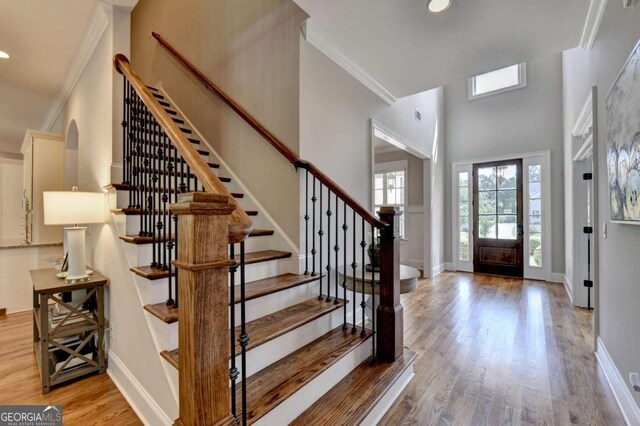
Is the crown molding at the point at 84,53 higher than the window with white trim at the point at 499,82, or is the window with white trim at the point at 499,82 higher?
the window with white trim at the point at 499,82

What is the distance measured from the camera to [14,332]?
3.01 m

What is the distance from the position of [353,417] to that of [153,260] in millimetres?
1438

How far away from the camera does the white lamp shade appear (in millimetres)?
2111

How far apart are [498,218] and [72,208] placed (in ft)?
20.6

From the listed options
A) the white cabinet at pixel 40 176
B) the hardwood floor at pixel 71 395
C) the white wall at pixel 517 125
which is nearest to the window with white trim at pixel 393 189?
the white wall at pixel 517 125

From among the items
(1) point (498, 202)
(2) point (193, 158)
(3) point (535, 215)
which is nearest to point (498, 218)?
(1) point (498, 202)

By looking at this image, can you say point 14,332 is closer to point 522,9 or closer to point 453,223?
point 522,9

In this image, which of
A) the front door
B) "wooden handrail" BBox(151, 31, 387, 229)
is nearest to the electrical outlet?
"wooden handrail" BBox(151, 31, 387, 229)

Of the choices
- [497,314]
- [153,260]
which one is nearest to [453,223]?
[497,314]

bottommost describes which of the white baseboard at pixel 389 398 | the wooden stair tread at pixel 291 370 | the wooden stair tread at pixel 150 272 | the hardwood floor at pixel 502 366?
the hardwood floor at pixel 502 366

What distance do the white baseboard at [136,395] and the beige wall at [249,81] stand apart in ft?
4.77

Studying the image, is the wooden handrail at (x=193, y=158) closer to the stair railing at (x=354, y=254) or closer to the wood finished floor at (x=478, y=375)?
the stair railing at (x=354, y=254)

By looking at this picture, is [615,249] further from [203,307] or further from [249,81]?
[249,81]

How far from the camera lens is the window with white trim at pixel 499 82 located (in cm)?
544
